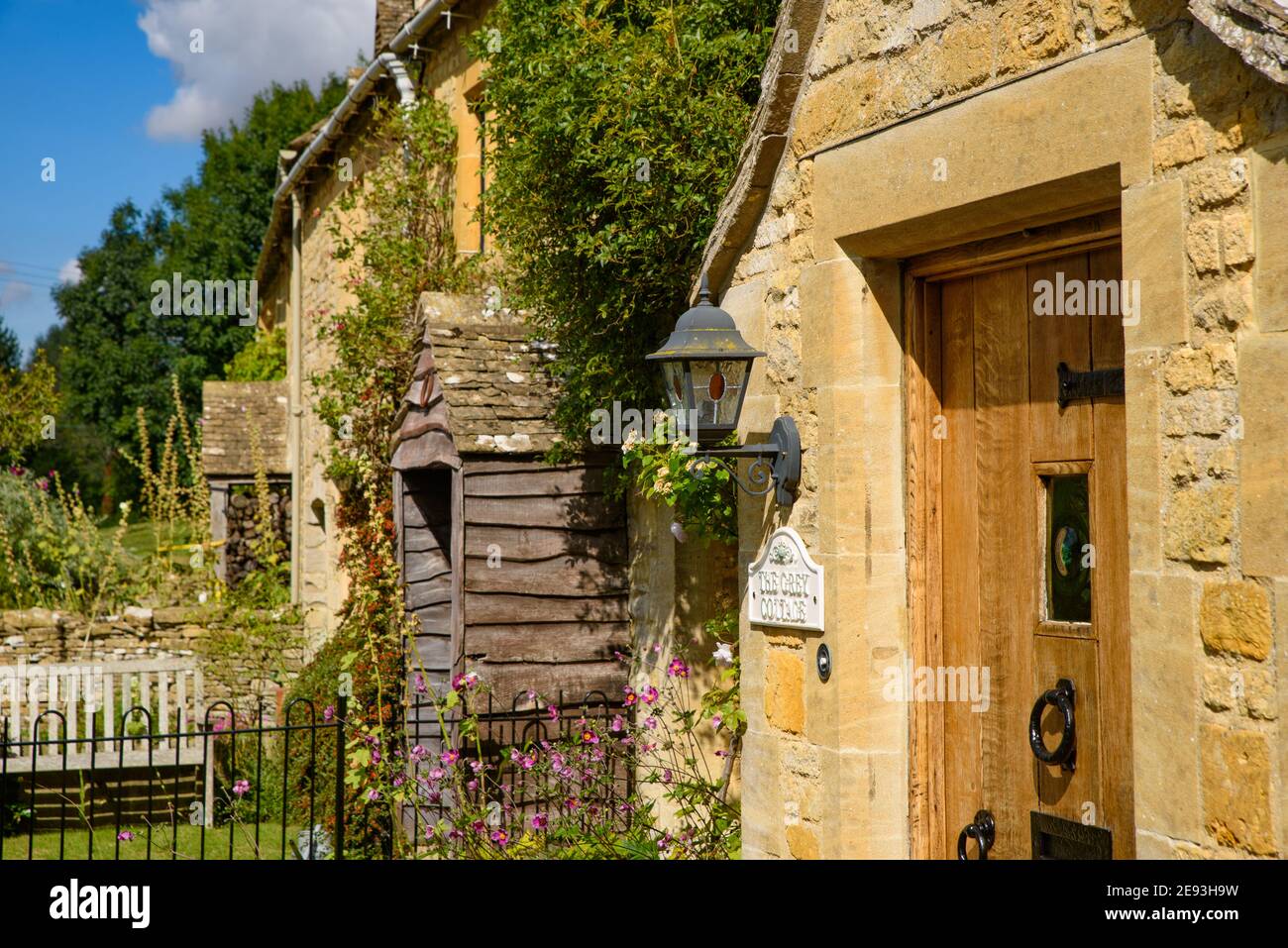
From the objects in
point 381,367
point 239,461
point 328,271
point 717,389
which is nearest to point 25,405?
point 239,461

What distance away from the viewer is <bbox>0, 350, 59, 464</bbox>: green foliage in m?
19.0

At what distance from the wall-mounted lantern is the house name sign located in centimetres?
16

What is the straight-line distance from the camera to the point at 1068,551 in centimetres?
338

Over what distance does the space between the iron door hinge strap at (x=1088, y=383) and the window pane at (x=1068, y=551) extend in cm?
23

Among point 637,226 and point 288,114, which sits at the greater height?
point 288,114

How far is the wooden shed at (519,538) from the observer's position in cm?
651

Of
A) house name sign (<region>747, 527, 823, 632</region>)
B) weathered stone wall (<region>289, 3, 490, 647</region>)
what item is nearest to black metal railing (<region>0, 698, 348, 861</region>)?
weathered stone wall (<region>289, 3, 490, 647</region>)

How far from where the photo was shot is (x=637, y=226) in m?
5.39

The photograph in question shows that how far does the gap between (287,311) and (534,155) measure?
12.7 metres

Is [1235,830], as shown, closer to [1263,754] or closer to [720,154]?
[1263,754]

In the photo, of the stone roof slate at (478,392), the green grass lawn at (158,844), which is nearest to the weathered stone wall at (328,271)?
the stone roof slate at (478,392)

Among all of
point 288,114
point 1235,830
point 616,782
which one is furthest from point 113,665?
point 288,114

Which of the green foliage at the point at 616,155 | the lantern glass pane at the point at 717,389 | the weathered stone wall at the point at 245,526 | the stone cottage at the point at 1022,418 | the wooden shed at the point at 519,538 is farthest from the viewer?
the weathered stone wall at the point at 245,526

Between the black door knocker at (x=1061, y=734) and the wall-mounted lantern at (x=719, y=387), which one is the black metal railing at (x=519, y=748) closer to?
the wall-mounted lantern at (x=719, y=387)
